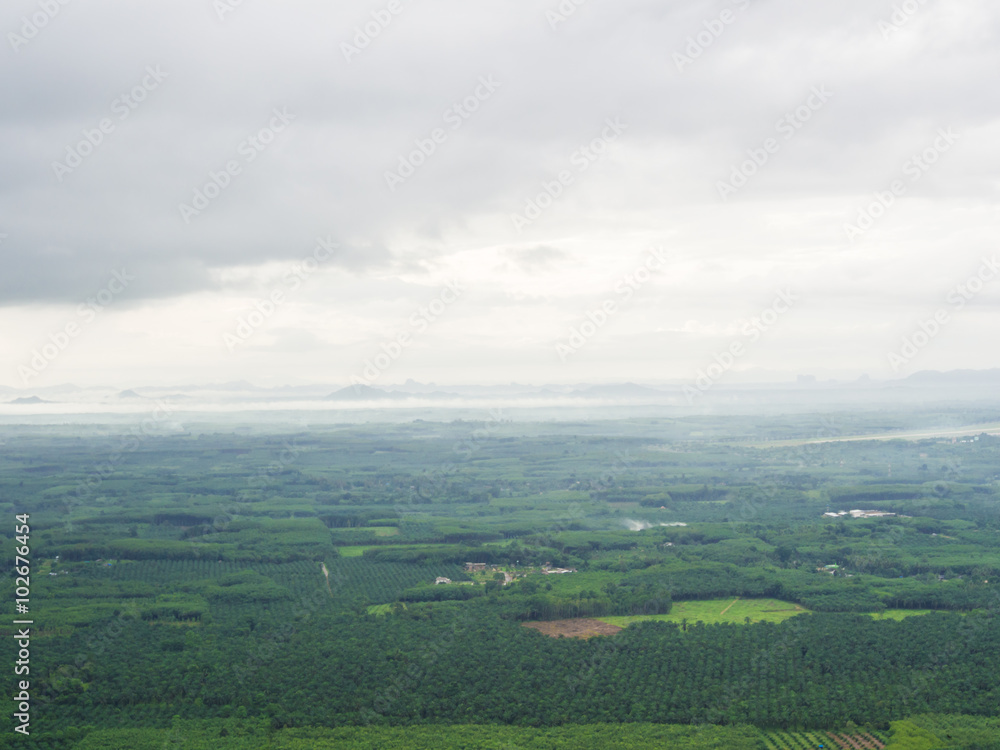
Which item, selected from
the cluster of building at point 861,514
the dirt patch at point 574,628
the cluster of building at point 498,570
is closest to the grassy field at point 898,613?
the dirt patch at point 574,628

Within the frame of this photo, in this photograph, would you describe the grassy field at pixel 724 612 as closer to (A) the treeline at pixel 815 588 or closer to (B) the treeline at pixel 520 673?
(A) the treeline at pixel 815 588

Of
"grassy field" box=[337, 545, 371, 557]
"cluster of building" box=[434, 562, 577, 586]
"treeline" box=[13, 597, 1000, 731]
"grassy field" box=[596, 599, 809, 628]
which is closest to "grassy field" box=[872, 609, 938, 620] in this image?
"treeline" box=[13, 597, 1000, 731]

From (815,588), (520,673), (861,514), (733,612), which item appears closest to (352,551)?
(733,612)

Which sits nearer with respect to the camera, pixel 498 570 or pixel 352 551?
pixel 498 570

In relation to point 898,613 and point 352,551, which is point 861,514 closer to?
point 898,613

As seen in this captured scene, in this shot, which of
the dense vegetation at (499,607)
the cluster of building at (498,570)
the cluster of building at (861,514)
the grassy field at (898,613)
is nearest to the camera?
the dense vegetation at (499,607)

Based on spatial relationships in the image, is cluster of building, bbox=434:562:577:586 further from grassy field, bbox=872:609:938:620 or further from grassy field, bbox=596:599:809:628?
grassy field, bbox=872:609:938:620
